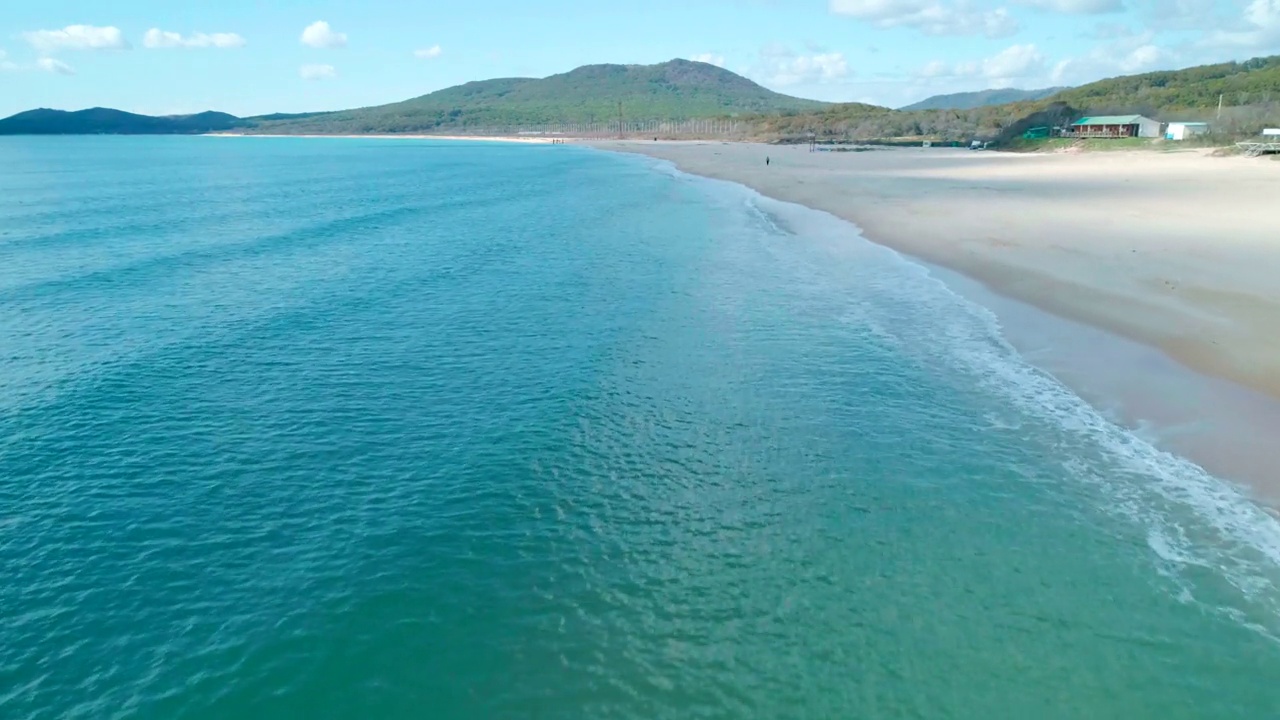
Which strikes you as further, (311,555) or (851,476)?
(851,476)

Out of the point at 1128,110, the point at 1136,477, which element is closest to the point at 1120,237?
the point at 1136,477

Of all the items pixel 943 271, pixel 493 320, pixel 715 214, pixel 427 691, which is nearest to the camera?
pixel 427 691

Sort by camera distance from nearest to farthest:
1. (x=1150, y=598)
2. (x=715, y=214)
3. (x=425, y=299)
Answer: (x=1150, y=598) < (x=425, y=299) < (x=715, y=214)

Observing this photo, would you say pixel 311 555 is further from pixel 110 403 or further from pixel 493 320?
pixel 493 320

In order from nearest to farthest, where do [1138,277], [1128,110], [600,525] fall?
[600,525], [1138,277], [1128,110]

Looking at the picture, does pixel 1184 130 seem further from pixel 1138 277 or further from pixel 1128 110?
pixel 1138 277

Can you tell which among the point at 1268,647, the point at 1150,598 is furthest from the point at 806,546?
the point at 1268,647
